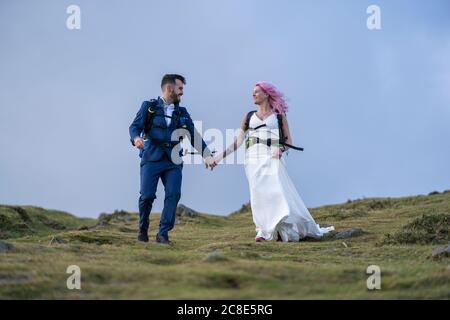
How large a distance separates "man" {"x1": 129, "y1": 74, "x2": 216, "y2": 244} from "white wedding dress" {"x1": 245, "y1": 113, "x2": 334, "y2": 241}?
2247 mm

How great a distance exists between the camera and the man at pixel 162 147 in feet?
48.6

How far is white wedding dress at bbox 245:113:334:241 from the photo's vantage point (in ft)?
53.6

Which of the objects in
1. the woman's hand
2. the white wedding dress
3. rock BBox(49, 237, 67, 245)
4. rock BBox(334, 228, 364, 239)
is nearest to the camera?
rock BBox(49, 237, 67, 245)

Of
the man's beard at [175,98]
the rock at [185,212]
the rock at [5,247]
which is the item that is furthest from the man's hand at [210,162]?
the rock at [185,212]

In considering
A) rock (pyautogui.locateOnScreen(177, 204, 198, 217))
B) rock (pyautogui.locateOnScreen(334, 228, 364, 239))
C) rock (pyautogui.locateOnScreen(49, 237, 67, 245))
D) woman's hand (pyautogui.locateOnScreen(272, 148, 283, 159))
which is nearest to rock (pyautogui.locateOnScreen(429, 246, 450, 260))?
rock (pyautogui.locateOnScreen(334, 228, 364, 239))

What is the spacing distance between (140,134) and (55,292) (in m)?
6.70

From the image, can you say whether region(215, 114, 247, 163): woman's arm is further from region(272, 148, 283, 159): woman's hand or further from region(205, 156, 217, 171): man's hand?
region(272, 148, 283, 159): woman's hand

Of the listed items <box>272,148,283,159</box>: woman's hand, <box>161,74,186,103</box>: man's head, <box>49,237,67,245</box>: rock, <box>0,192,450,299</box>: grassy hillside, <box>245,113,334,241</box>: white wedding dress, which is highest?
<box>161,74,186,103</box>: man's head

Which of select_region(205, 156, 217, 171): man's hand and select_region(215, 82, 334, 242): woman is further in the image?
select_region(215, 82, 334, 242): woman

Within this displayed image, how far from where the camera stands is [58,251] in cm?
1218

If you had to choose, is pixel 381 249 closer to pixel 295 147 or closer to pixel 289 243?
pixel 289 243

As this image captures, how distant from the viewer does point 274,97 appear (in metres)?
16.7

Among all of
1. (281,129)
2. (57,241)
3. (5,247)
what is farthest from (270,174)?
(5,247)

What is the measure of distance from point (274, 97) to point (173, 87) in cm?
271
